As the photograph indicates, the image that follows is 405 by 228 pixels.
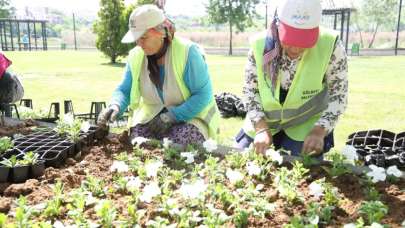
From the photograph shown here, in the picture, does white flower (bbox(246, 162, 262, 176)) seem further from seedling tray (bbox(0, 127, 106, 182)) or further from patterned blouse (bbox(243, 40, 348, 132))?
seedling tray (bbox(0, 127, 106, 182))

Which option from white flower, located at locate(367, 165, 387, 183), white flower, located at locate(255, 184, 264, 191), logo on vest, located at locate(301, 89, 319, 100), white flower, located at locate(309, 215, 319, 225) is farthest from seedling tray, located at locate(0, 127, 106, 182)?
white flower, located at locate(367, 165, 387, 183)

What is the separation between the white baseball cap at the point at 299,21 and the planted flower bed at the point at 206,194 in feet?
2.01

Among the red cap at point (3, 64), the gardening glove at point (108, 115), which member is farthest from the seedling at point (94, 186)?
the red cap at point (3, 64)

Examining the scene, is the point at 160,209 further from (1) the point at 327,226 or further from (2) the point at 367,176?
(2) the point at 367,176

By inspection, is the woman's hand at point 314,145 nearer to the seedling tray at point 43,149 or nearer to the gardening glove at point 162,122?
the gardening glove at point 162,122

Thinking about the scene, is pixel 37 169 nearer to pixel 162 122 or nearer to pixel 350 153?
pixel 162 122

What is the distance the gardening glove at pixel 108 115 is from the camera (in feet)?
9.96

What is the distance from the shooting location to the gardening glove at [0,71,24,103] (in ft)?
12.0

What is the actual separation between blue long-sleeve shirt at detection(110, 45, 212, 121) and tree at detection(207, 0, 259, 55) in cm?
2877

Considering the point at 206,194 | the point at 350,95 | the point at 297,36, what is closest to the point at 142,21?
the point at 297,36

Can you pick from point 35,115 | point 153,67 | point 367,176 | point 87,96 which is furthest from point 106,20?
point 367,176

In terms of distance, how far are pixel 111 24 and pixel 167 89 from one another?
53.4 ft

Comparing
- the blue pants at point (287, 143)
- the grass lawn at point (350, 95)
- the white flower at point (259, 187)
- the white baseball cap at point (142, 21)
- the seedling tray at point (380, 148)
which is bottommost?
the grass lawn at point (350, 95)

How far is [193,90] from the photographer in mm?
3363
